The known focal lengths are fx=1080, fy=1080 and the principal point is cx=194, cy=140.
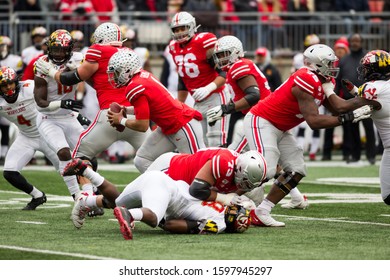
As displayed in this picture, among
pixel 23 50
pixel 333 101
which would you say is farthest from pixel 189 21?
pixel 23 50

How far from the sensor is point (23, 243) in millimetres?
7953

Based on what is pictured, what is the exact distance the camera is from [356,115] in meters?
8.95

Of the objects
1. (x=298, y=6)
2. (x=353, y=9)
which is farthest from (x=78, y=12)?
(x=353, y=9)

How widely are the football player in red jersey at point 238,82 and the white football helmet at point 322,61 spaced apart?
49.9 inches

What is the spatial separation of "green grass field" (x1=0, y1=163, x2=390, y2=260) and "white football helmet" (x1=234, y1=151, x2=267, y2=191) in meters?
0.43

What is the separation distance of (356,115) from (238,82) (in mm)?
1879

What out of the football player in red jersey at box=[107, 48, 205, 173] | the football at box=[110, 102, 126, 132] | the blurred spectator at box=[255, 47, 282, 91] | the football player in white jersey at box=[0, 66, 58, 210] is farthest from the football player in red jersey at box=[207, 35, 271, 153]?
the blurred spectator at box=[255, 47, 282, 91]

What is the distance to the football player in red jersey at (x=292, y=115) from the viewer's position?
9016mm

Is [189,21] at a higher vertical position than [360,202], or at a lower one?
higher

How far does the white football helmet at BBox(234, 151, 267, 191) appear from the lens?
8180 millimetres

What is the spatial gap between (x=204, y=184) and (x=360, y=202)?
11.7ft

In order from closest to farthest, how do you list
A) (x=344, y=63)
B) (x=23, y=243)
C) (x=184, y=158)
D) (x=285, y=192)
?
(x=23, y=243), (x=184, y=158), (x=285, y=192), (x=344, y=63)

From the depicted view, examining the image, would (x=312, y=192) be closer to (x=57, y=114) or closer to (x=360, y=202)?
(x=360, y=202)

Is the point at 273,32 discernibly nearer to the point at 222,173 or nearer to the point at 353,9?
the point at 353,9
